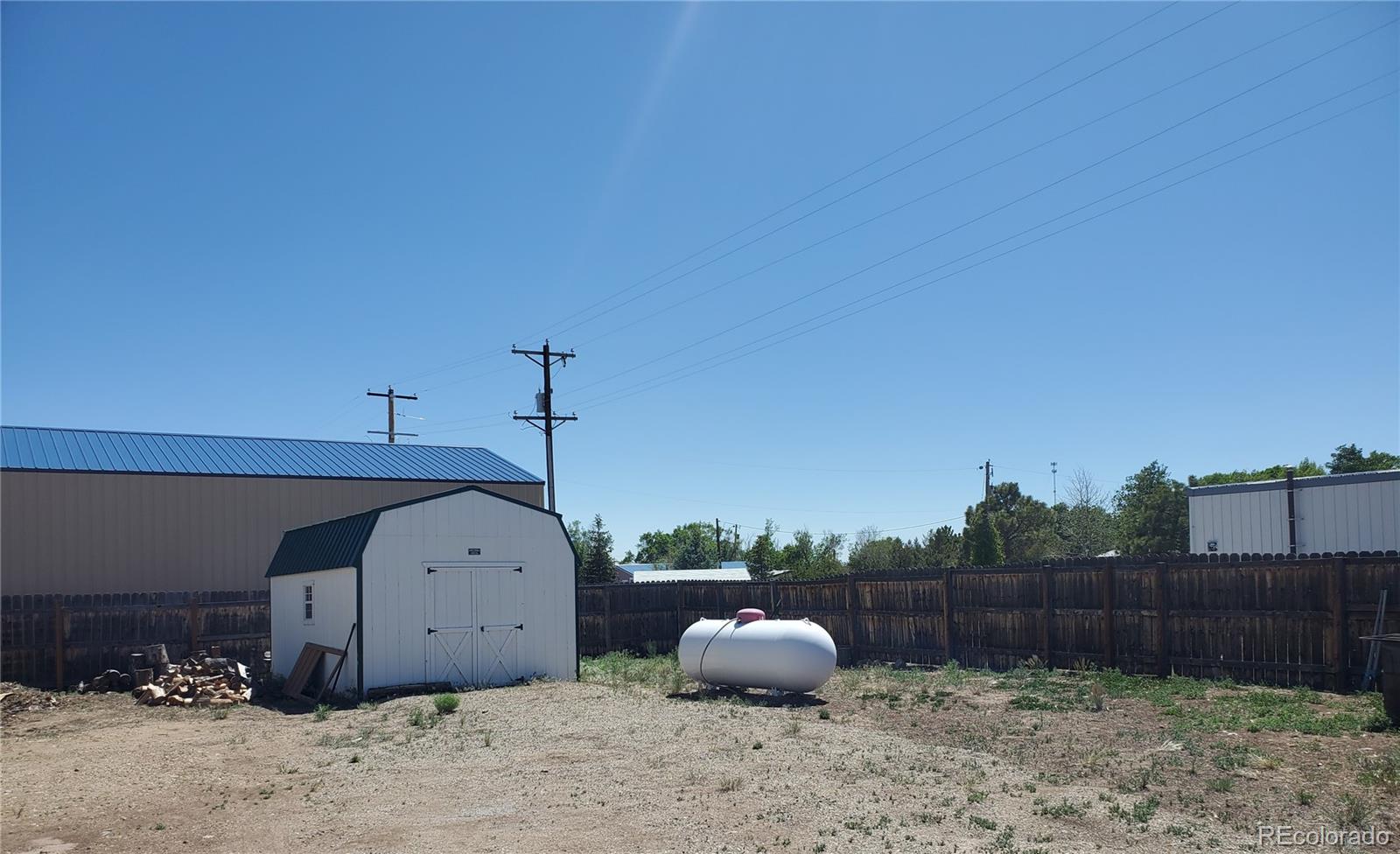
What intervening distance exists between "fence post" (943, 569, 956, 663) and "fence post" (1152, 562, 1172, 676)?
4198 mm

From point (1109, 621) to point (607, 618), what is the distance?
1304 centimetres

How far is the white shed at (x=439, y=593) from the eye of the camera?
59.8 ft

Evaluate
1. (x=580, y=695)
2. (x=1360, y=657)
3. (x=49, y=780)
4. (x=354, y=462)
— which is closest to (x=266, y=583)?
(x=354, y=462)

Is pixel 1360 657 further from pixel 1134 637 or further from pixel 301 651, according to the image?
pixel 301 651

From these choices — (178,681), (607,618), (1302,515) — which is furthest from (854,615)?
(178,681)

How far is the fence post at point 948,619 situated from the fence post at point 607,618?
946 centimetres

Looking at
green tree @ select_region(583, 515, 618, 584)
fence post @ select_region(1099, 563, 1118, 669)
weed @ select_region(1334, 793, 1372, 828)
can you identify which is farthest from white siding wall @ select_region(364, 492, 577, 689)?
green tree @ select_region(583, 515, 618, 584)

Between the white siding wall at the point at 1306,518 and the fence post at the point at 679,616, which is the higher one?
the white siding wall at the point at 1306,518

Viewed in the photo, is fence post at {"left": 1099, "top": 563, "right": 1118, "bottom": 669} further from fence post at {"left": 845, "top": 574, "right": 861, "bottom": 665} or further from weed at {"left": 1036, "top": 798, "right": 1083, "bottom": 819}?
weed at {"left": 1036, "top": 798, "right": 1083, "bottom": 819}

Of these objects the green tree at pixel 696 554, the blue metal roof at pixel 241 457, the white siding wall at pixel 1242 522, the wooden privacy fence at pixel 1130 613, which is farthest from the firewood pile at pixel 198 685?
the green tree at pixel 696 554

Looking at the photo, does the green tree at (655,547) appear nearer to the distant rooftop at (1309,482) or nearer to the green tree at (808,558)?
the green tree at (808,558)

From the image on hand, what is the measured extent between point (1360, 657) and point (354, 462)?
80.7 feet

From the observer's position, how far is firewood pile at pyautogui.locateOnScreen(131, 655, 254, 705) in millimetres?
17991

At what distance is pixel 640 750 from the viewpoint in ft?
39.0
